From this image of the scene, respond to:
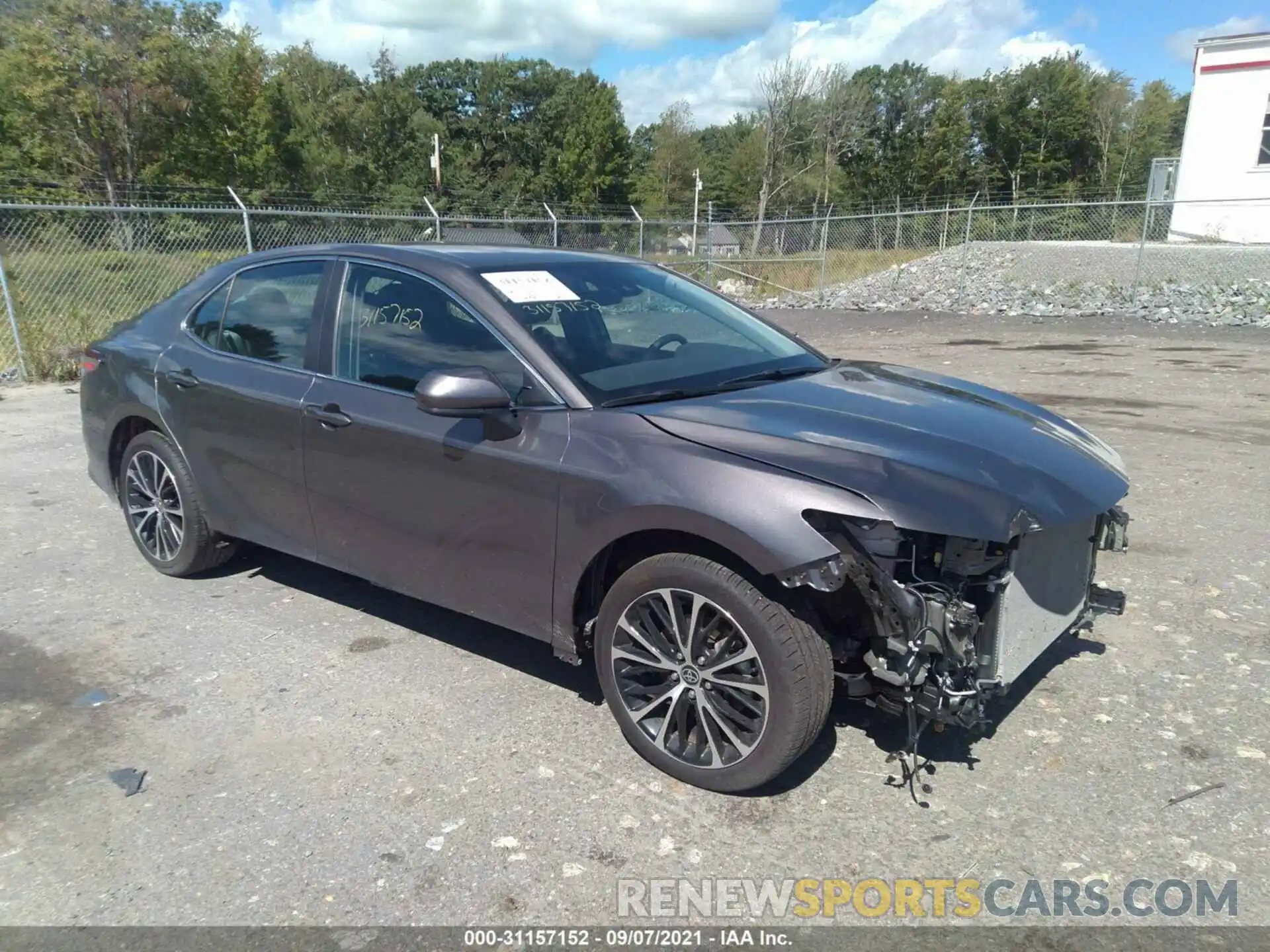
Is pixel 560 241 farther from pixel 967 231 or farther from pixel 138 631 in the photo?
pixel 138 631

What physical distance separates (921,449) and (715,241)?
20939 millimetres

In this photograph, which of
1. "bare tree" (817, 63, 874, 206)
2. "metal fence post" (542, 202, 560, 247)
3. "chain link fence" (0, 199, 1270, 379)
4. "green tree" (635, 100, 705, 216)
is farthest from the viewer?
"green tree" (635, 100, 705, 216)

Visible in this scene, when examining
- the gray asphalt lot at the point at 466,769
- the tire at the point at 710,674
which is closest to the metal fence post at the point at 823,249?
the gray asphalt lot at the point at 466,769

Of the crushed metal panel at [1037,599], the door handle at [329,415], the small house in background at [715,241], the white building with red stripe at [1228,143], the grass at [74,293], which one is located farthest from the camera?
the white building with red stripe at [1228,143]

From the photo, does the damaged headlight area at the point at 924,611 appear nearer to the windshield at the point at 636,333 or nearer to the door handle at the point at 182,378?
the windshield at the point at 636,333

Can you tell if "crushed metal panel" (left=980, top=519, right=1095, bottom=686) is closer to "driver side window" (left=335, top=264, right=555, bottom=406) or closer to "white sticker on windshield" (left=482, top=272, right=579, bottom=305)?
"driver side window" (left=335, top=264, right=555, bottom=406)

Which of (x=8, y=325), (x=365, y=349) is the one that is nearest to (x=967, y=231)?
(x=8, y=325)

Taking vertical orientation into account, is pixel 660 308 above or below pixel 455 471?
above

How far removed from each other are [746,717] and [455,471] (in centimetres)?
138

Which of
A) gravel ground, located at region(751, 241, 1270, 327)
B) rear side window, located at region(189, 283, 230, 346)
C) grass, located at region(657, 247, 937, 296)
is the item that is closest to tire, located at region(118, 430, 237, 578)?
rear side window, located at region(189, 283, 230, 346)

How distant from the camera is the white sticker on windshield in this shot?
3578mm

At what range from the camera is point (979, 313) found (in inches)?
735

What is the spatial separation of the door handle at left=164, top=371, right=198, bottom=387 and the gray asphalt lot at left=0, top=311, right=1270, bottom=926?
1063 millimetres

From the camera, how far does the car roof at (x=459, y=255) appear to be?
12.4 ft
